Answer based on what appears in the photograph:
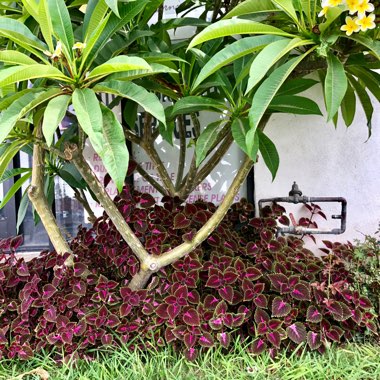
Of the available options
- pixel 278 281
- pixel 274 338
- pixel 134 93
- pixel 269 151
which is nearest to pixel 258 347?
pixel 274 338

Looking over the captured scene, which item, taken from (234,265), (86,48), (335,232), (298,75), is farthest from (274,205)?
(86,48)

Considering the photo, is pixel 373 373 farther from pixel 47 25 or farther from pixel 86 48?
pixel 47 25

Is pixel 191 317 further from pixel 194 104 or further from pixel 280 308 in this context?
pixel 194 104

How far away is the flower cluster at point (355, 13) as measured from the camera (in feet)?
3.56

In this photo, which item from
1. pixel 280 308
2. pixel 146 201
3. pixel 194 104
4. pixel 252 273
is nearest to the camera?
pixel 194 104

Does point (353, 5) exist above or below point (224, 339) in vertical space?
above

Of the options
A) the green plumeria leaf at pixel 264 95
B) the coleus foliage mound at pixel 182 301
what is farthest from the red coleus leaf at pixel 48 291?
the green plumeria leaf at pixel 264 95

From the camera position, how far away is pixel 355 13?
1.17 m

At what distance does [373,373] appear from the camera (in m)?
1.38

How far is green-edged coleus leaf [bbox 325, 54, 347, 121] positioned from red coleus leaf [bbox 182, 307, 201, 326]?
2.96ft

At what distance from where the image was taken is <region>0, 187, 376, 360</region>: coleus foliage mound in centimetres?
153

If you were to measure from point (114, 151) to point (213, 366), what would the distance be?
0.91m

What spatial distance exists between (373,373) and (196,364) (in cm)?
65

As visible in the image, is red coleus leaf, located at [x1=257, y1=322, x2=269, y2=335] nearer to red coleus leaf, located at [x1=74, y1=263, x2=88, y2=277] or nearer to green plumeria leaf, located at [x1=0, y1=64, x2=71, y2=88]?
red coleus leaf, located at [x1=74, y1=263, x2=88, y2=277]
